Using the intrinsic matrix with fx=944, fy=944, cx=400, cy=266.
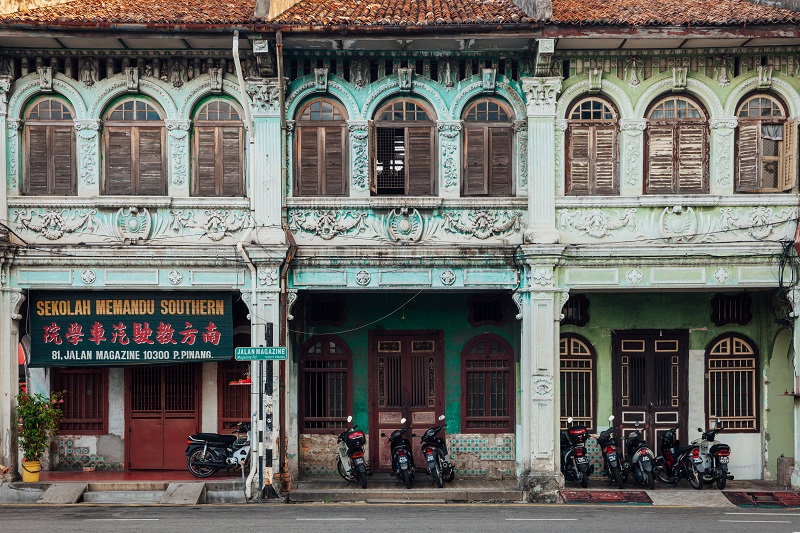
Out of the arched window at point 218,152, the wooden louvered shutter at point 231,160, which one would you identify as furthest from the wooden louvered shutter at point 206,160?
the wooden louvered shutter at point 231,160

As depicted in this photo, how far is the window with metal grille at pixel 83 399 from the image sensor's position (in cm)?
1933

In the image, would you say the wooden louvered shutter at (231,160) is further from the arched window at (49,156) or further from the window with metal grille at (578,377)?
the window with metal grille at (578,377)

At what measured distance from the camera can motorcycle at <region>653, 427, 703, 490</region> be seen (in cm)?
1777

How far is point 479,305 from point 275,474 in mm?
5444

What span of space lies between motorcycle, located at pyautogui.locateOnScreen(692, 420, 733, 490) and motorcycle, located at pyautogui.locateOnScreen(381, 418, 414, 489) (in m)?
5.43

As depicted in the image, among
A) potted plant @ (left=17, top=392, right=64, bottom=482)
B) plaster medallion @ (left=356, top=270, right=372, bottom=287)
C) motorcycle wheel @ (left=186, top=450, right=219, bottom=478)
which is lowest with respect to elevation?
motorcycle wheel @ (left=186, top=450, right=219, bottom=478)

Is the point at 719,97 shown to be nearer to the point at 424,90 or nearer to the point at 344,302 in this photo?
the point at 424,90

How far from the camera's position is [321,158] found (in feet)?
59.1

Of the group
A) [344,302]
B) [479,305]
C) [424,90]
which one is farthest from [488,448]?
[424,90]

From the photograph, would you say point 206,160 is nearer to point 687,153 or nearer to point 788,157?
point 687,153

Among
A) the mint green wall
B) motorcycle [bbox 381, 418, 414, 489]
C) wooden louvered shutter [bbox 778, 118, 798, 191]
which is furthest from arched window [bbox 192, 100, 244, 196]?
wooden louvered shutter [bbox 778, 118, 798, 191]

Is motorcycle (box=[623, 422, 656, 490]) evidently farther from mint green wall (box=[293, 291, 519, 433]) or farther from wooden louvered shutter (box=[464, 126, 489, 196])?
wooden louvered shutter (box=[464, 126, 489, 196])

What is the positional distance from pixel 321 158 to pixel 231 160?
67.5 inches

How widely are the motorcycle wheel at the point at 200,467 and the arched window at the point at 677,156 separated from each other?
Answer: 9.78 meters
